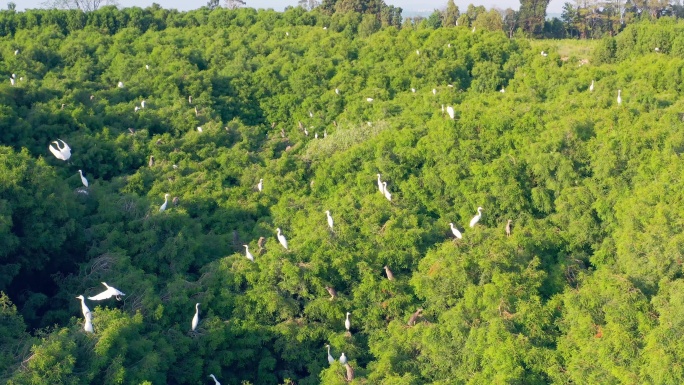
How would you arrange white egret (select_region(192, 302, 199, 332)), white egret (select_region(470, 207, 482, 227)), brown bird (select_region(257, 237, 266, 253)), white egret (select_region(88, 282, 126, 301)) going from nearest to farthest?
white egret (select_region(88, 282, 126, 301)), white egret (select_region(192, 302, 199, 332)), brown bird (select_region(257, 237, 266, 253)), white egret (select_region(470, 207, 482, 227))

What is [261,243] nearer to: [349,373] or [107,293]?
[107,293]

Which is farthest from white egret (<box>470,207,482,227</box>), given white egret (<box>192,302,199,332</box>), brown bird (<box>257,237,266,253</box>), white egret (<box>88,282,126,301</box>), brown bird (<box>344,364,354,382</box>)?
white egret (<box>88,282,126,301</box>)

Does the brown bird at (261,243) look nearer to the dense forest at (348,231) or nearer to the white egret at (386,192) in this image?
the dense forest at (348,231)

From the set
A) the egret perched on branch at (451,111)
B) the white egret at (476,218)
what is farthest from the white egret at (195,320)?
the egret perched on branch at (451,111)

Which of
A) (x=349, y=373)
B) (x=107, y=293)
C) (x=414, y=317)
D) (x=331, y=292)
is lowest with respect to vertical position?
(x=349, y=373)

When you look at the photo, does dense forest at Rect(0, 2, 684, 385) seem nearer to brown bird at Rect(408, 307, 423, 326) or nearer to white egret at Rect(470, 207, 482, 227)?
brown bird at Rect(408, 307, 423, 326)

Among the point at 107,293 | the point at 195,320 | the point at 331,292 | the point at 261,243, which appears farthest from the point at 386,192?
the point at 107,293

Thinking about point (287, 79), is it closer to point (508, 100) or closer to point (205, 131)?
point (205, 131)

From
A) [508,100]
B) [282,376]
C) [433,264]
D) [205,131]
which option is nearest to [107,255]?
[282,376]
